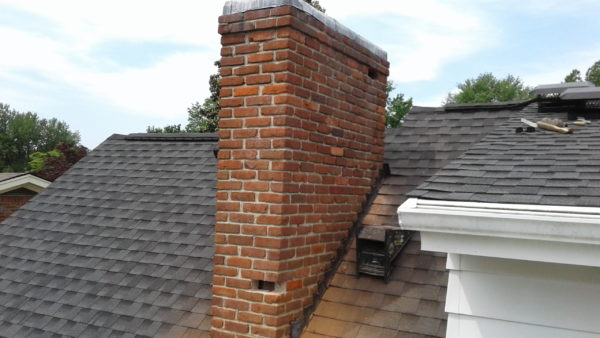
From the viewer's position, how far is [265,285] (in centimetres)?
342

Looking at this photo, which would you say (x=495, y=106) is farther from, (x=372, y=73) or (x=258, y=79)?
(x=258, y=79)

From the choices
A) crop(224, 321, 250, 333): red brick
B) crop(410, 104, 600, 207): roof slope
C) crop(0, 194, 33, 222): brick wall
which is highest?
crop(410, 104, 600, 207): roof slope

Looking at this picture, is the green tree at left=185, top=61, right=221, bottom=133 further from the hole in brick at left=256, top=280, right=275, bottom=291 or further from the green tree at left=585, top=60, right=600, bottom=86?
the green tree at left=585, top=60, right=600, bottom=86

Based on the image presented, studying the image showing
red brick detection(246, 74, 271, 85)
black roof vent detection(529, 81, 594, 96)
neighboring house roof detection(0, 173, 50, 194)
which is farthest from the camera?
neighboring house roof detection(0, 173, 50, 194)

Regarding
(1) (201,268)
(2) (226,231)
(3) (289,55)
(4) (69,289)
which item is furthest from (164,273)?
(3) (289,55)

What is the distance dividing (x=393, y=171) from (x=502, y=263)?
2.04 meters

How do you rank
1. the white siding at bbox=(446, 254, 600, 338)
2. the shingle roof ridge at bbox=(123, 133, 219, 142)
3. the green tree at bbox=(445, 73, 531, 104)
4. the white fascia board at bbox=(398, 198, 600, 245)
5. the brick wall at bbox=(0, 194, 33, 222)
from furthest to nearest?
the green tree at bbox=(445, 73, 531, 104) < the brick wall at bbox=(0, 194, 33, 222) < the shingle roof ridge at bbox=(123, 133, 219, 142) < the white siding at bbox=(446, 254, 600, 338) < the white fascia board at bbox=(398, 198, 600, 245)

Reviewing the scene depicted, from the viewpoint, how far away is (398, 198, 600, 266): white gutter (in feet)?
7.68

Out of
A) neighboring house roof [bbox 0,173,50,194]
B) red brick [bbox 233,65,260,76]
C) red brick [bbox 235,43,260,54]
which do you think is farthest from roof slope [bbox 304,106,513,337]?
neighboring house roof [bbox 0,173,50,194]

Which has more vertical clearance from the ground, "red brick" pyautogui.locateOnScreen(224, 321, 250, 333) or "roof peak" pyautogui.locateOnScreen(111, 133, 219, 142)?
"roof peak" pyautogui.locateOnScreen(111, 133, 219, 142)

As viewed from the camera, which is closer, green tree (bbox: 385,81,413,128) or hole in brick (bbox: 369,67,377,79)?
hole in brick (bbox: 369,67,377,79)

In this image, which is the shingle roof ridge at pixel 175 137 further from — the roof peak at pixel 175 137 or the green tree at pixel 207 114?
the green tree at pixel 207 114

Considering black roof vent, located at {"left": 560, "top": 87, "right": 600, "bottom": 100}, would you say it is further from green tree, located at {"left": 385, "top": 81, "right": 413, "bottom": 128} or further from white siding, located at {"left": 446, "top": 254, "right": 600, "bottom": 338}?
green tree, located at {"left": 385, "top": 81, "right": 413, "bottom": 128}

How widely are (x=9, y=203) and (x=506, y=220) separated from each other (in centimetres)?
1570
